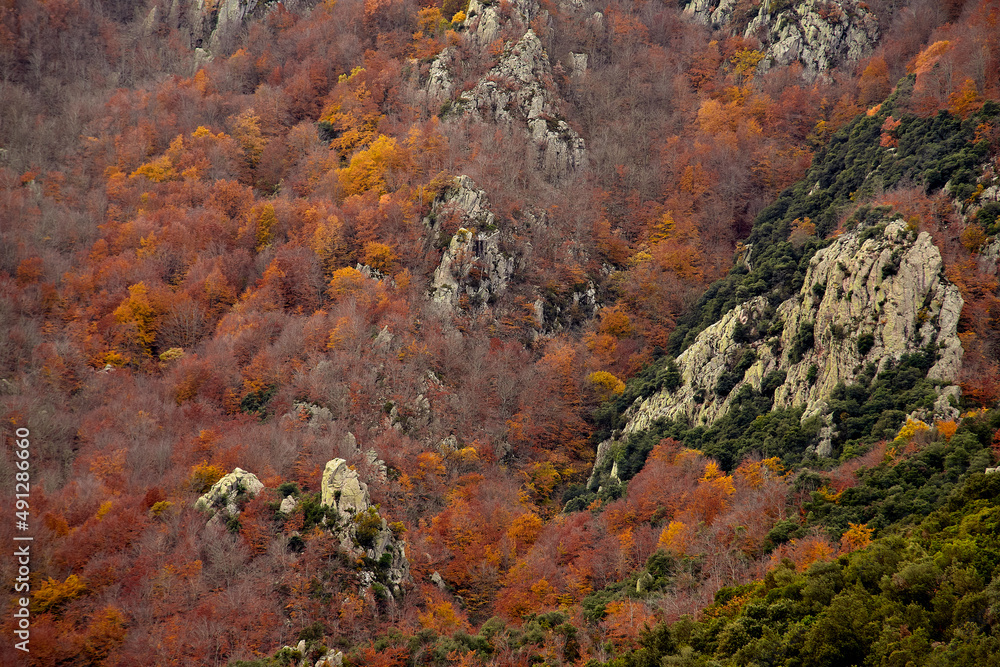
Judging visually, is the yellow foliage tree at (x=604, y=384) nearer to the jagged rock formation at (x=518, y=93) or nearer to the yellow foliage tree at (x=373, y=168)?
the jagged rock formation at (x=518, y=93)

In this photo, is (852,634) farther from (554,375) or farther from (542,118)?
(542,118)

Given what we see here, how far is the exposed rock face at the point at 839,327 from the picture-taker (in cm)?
3794

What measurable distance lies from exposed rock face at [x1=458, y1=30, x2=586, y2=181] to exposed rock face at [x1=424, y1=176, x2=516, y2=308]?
13.2m

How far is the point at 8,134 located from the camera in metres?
78.9

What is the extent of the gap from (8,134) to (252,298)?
3990 centimetres

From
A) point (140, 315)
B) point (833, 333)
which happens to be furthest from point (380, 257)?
point (833, 333)

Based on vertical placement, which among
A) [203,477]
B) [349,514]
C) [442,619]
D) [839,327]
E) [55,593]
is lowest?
[442,619]

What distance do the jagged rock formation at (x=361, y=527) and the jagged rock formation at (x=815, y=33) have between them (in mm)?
68902

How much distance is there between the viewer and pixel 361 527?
41188 millimetres

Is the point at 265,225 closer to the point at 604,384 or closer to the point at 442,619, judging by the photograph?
the point at 604,384

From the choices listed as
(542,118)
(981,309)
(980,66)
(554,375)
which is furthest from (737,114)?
(981,309)

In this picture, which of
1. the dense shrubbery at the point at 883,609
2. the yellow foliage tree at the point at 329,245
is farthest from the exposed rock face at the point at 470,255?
the dense shrubbery at the point at 883,609

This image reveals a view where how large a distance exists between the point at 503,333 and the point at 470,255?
7.44m

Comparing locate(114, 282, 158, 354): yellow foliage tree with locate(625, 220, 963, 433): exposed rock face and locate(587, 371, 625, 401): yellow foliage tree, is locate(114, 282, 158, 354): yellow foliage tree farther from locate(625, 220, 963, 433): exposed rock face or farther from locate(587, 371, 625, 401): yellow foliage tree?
locate(625, 220, 963, 433): exposed rock face
